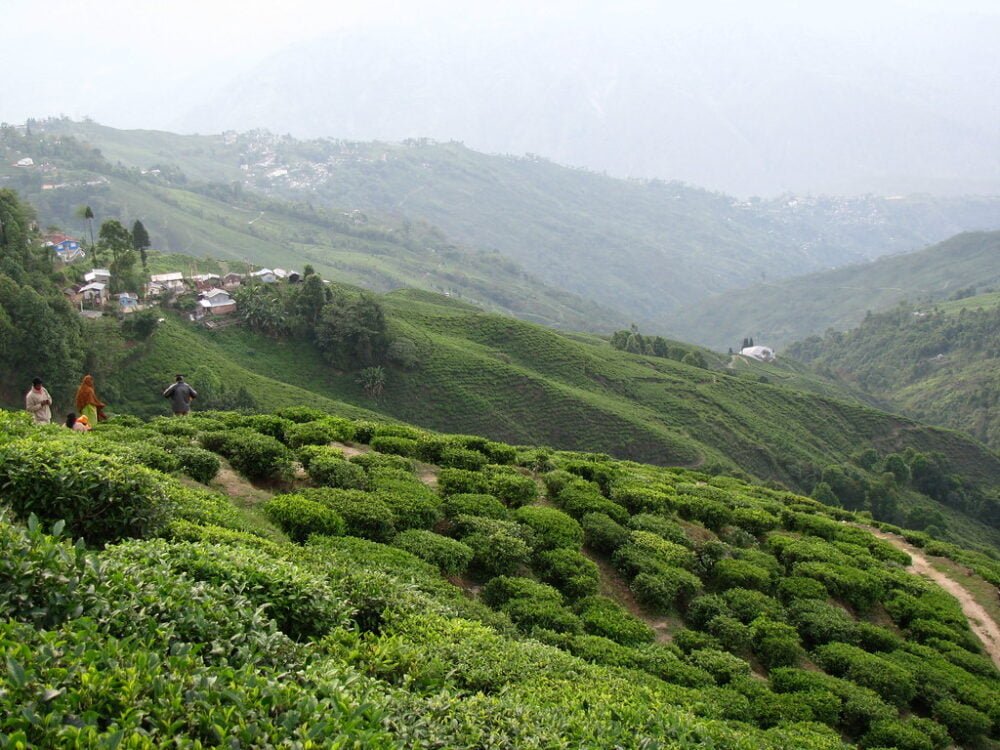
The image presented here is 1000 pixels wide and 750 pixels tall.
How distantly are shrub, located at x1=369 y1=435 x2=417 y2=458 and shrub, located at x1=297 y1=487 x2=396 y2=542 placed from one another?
490cm

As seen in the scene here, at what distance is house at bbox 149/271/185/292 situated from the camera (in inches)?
3141

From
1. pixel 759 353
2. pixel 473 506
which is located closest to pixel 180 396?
pixel 473 506

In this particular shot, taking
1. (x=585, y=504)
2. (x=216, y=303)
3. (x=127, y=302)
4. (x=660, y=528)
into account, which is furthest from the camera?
(x=216, y=303)

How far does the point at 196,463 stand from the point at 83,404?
7.11 meters

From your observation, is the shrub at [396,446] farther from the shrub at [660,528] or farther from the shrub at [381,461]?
the shrub at [660,528]

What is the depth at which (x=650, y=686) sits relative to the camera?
12.2m

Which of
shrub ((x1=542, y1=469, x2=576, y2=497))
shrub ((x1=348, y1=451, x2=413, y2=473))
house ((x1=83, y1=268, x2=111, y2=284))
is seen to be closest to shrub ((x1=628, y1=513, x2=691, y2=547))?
shrub ((x1=542, y1=469, x2=576, y2=497))

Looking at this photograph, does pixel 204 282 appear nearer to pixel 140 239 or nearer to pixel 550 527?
pixel 140 239

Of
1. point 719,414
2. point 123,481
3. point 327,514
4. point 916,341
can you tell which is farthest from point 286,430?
point 916,341

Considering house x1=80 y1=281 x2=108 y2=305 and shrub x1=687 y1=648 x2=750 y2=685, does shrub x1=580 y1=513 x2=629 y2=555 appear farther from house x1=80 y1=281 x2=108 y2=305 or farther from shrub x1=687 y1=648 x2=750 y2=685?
house x1=80 y1=281 x2=108 y2=305

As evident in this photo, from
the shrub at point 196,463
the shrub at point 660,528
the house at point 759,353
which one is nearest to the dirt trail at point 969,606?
the shrub at point 660,528

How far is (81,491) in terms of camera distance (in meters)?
10.4

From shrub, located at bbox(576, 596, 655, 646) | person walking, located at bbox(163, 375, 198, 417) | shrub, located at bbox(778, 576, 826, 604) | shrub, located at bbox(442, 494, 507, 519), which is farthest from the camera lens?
person walking, located at bbox(163, 375, 198, 417)

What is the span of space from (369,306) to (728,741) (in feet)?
238
